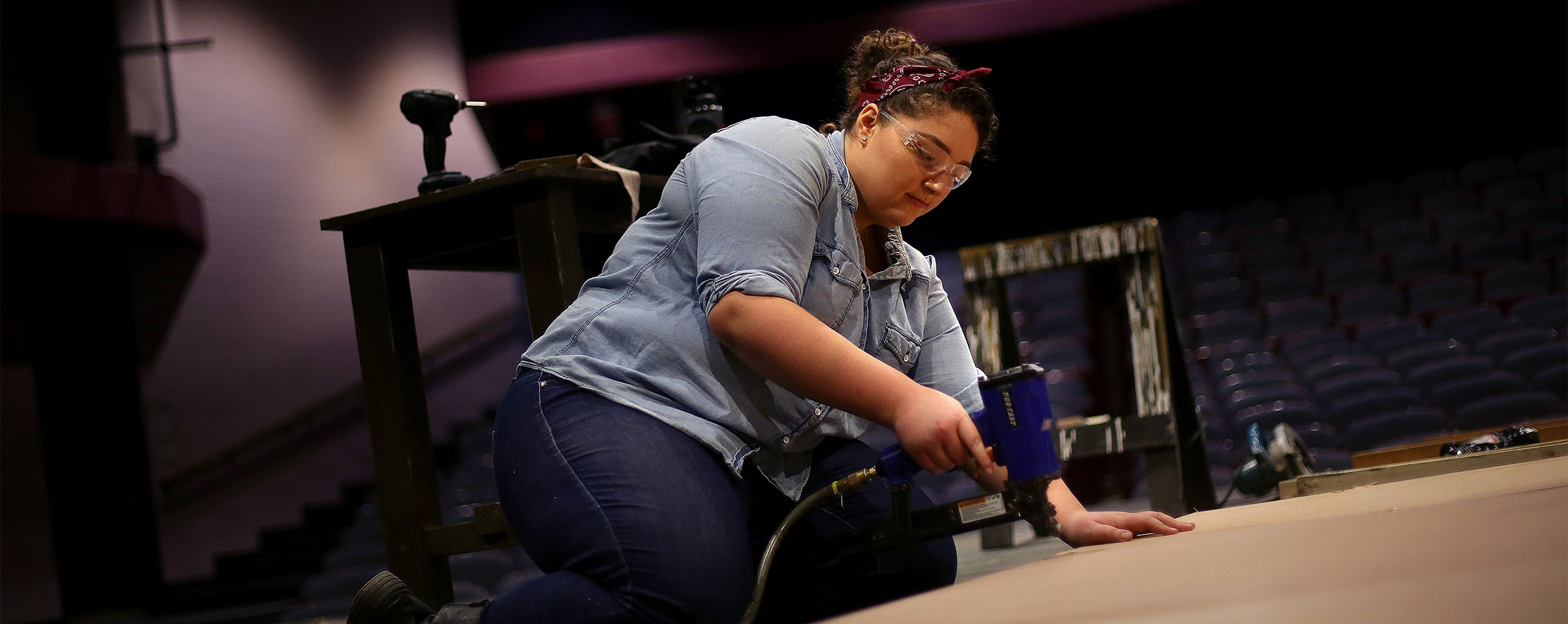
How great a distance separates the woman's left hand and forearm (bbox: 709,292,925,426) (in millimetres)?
356

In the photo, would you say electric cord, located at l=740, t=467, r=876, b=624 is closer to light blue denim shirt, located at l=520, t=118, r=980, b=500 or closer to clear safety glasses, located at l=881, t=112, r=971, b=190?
light blue denim shirt, located at l=520, t=118, r=980, b=500

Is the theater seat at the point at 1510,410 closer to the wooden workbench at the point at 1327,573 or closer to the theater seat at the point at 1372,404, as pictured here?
the theater seat at the point at 1372,404

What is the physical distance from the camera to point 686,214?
136 centimetres

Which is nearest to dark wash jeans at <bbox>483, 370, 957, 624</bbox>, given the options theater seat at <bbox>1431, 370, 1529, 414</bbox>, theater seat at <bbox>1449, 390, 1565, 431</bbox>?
theater seat at <bbox>1449, 390, 1565, 431</bbox>

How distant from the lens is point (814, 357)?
1.18 meters

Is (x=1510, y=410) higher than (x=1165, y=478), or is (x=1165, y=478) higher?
(x=1165, y=478)

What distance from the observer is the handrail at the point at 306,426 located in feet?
22.4

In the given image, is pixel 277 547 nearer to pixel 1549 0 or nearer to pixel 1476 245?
pixel 1476 245

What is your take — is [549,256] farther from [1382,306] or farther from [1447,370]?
[1382,306]

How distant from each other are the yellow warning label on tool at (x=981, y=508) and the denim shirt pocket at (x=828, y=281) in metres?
0.30

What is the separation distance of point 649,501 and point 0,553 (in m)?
6.45

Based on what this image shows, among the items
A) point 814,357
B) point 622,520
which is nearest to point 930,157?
point 814,357

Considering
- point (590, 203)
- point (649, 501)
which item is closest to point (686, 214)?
point (649, 501)

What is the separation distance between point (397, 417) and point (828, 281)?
886mm
